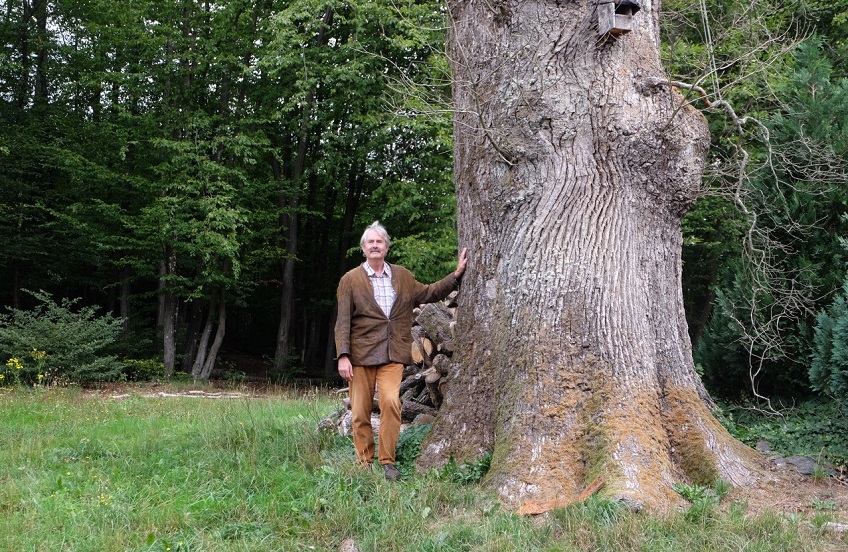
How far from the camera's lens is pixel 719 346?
784cm

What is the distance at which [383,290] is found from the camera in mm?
5473

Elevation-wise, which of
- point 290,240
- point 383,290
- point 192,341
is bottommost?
point 192,341

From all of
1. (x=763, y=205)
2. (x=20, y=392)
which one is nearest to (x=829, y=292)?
(x=763, y=205)

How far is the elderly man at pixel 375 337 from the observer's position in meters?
5.29

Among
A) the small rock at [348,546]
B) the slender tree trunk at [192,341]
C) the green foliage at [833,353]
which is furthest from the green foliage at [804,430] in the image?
the slender tree trunk at [192,341]

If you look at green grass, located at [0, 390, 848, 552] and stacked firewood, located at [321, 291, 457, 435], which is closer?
green grass, located at [0, 390, 848, 552]

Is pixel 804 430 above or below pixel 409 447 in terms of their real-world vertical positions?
above

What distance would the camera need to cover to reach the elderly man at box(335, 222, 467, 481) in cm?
529

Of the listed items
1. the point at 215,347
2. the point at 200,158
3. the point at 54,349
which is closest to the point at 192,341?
the point at 215,347

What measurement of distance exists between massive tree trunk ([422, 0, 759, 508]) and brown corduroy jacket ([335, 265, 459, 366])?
433 mm

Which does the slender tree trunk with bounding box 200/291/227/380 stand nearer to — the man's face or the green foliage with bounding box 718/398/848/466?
the man's face

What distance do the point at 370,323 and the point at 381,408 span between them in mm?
637

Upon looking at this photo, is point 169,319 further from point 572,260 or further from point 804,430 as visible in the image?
point 804,430

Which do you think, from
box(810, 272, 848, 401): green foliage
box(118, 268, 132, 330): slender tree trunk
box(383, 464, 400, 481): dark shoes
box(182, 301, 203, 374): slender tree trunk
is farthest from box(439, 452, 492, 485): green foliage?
box(118, 268, 132, 330): slender tree trunk
